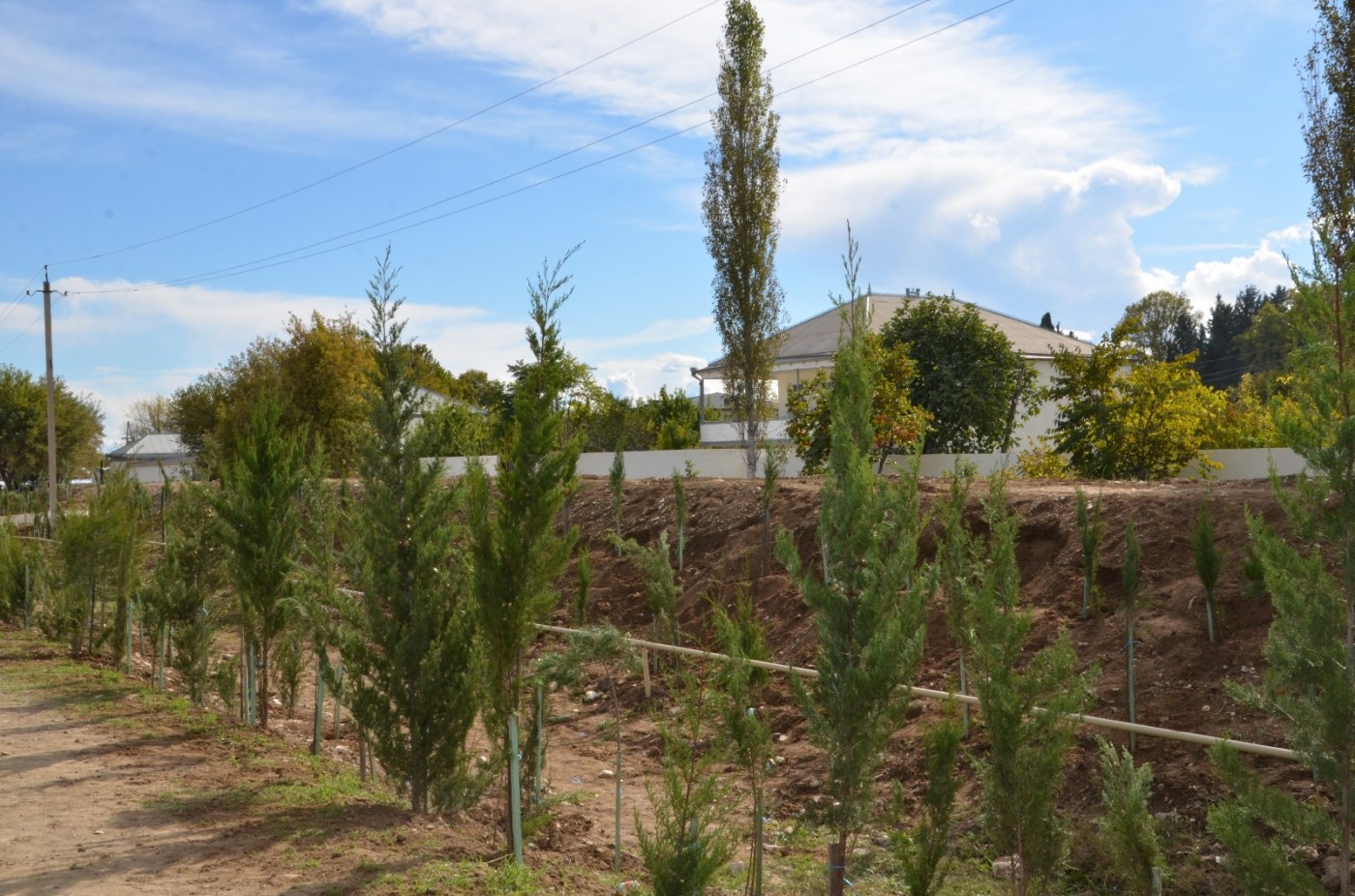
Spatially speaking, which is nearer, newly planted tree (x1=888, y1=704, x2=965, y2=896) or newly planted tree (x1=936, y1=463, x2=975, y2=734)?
newly planted tree (x1=888, y1=704, x2=965, y2=896)

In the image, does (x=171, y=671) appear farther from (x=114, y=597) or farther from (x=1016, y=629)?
(x=1016, y=629)

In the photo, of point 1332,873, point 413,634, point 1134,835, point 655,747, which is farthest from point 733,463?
point 1134,835

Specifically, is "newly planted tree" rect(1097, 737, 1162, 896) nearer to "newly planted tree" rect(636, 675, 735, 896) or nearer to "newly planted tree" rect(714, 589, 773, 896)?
"newly planted tree" rect(714, 589, 773, 896)

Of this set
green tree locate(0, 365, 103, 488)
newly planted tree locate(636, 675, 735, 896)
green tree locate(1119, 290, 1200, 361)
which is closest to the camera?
newly planted tree locate(636, 675, 735, 896)

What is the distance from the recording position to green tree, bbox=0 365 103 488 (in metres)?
48.2

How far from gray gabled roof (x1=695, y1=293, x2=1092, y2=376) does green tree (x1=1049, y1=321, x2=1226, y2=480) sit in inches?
689

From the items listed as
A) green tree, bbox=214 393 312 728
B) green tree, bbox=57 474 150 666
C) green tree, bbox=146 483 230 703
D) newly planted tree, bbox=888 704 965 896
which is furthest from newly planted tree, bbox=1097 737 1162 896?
green tree, bbox=57 474 150 666

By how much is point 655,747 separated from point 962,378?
14453 millimetres

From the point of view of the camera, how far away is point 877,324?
119 ft

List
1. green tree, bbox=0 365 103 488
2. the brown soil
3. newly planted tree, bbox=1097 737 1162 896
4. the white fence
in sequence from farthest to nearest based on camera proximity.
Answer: green tree, bbox=0 365 103 488, the white fence, the brown soil, newly planted tree, bbox=1097 737 1162 896

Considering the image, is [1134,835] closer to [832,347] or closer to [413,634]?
[413,634]

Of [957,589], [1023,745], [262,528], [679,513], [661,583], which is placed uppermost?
[262,528]

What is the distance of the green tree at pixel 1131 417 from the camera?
1708 cm

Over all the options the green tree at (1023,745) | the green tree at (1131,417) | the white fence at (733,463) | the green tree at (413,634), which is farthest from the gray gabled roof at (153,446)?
the green tree at (1023,745)
